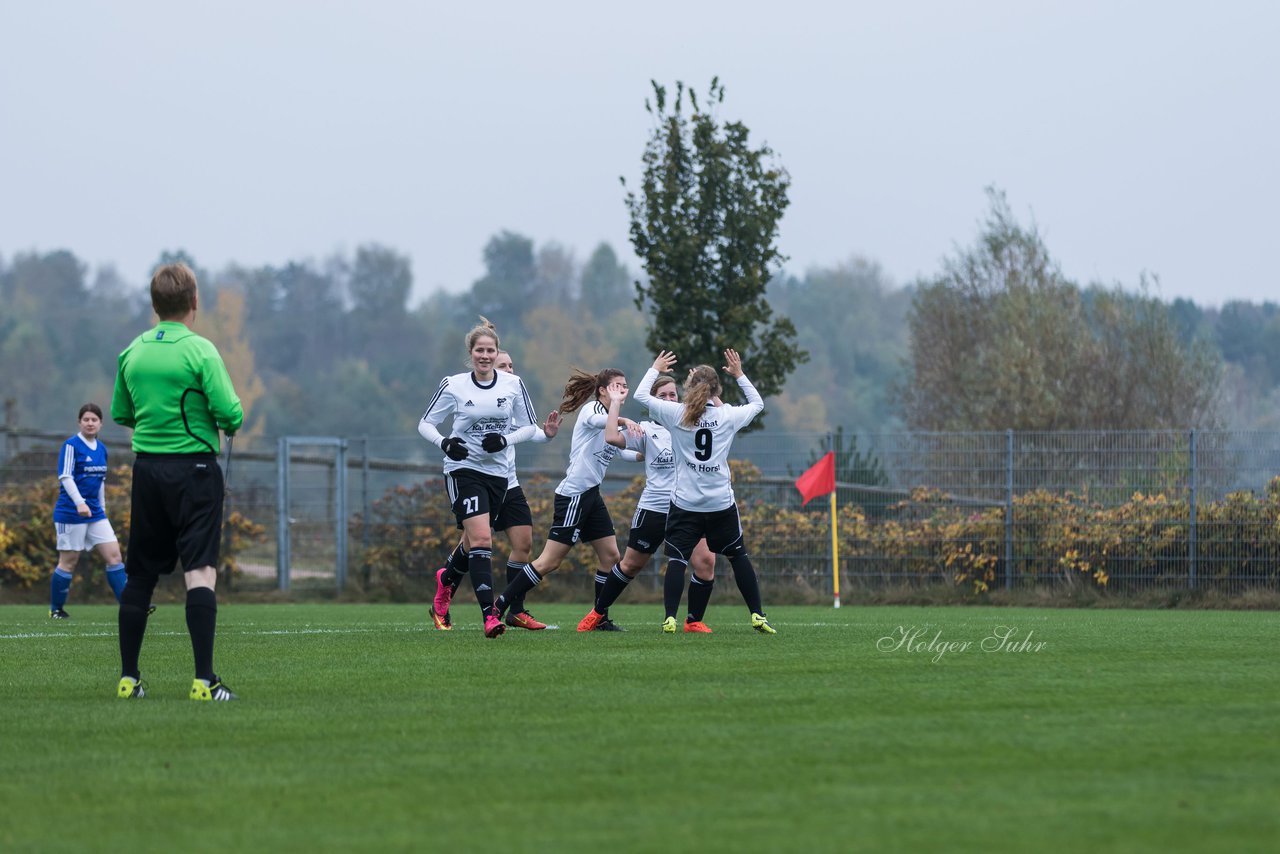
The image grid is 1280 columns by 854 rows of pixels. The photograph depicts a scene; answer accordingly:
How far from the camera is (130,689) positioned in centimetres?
751

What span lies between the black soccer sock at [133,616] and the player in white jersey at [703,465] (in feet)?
14.5

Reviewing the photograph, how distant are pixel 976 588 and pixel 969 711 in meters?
13.9

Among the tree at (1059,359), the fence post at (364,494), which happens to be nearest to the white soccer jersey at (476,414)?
the fence post at (364,494)

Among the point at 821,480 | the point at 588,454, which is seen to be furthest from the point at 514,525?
the point at 821,480

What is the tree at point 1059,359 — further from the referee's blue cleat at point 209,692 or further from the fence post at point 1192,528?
the referee's blue cleat at point 209,692

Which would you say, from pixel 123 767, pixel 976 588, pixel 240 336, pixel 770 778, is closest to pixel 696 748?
pixel 770 778

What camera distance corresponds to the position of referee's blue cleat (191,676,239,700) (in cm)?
729

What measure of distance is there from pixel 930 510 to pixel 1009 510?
98 centimetres

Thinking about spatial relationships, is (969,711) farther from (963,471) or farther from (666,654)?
(963,471)

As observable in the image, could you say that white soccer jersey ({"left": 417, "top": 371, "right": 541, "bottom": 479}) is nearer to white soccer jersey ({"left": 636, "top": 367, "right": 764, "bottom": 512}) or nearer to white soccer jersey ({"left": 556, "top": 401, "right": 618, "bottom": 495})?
white soccer jersey ({"left": 636, "top": 367, "right": 764, "bottom": 512})

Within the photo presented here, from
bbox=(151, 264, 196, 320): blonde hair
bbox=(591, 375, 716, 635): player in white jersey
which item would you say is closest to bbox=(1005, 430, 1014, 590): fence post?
bbox=(591, 375, 716, 635): player in white jersey

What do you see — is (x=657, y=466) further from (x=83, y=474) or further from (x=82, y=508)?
(x=83, y=474)

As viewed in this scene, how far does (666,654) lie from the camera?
9.30 metres

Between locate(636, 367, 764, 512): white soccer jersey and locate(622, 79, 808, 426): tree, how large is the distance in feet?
33.6
